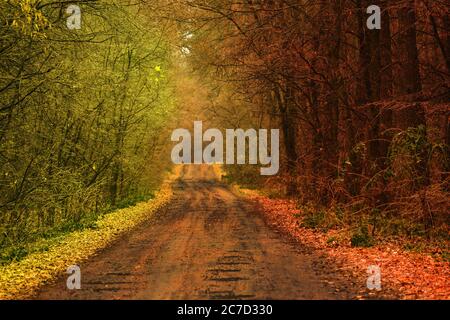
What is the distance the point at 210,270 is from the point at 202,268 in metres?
0.24

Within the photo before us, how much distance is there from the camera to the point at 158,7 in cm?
1698

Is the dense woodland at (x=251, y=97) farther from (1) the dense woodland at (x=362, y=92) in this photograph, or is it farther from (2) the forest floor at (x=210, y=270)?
(2) the forest floor at (x=210, y=270)

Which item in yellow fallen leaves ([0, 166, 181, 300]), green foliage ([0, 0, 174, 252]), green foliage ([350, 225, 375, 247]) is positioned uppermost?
green foliage ([0, 0, 174, 252])

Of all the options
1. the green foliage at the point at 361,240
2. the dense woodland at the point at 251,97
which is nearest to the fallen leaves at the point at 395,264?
the green foliage at the point at 361,240

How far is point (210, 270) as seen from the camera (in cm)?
950

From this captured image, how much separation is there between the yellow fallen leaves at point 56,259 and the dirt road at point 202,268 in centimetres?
37

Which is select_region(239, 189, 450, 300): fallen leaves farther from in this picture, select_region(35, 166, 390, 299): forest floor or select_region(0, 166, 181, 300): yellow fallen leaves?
select_region(0, 166, 181, 300): yellow fallen leaves

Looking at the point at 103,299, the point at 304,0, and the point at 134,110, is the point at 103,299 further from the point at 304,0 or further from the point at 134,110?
the point at 134,110

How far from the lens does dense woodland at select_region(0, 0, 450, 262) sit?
36.9ft

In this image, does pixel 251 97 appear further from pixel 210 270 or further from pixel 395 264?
pixel 210 270

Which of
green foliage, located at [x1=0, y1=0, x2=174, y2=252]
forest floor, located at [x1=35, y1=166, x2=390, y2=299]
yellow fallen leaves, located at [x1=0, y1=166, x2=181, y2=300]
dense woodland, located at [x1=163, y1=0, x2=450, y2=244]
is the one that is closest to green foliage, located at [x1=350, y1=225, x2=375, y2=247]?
dense woodland, located at [x1=163, y1=0, x2=450, y2=244]

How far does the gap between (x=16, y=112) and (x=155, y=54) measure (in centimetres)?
1008

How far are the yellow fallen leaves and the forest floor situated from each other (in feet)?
1.02
